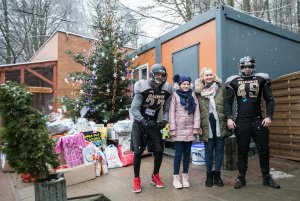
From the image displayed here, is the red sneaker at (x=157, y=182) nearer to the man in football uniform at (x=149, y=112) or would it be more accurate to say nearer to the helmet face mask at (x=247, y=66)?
the man in football uniform at (x=149, y=112)

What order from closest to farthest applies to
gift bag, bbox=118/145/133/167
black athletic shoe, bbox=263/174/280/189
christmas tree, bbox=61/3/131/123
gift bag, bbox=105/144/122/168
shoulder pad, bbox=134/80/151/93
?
1. black athletic shoe, bbox=263/174/280/189
2. shoulder pad, bbox=134/80/151/93
3. gift bag, bbox=105/144/122/168
4. gift bag, bbox=118/145/133/167
5. christmas tree, bbox=61/3/131/123

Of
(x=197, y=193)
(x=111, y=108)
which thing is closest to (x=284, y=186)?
(x=197, y=193)

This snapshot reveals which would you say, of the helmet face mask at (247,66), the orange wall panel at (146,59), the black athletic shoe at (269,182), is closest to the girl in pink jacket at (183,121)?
the helmet face mask at (247,66)

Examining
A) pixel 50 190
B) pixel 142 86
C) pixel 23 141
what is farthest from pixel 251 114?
pixel 23 141

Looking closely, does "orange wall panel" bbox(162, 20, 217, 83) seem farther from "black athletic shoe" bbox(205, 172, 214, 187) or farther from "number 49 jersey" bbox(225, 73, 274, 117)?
"black athletic shoe" bbox(205, 172, 214, 187)

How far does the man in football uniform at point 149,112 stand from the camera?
4.49m

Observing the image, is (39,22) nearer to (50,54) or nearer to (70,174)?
(50,54)

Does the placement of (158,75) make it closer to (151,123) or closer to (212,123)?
(151,123)

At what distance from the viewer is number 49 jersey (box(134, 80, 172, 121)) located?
14.7ft

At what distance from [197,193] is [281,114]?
3116 mm

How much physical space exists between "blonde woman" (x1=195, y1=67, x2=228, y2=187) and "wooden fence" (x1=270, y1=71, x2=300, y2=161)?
2.19 meters

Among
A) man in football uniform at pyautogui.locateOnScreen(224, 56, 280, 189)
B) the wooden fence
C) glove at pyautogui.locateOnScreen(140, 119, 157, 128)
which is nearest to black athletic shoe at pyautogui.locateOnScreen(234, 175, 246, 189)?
man in football uniform at pyautogui.locateOnScreen(224, 56, 280, 189)

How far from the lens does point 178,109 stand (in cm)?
461

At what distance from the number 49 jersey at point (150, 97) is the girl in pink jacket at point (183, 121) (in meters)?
0.17
